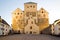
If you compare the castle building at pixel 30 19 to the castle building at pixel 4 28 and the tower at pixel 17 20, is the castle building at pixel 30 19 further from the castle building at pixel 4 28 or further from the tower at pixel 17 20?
the castle building at pixel 4 28

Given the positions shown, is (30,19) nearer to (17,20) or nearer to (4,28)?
(17,20)

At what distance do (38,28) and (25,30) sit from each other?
6377mm

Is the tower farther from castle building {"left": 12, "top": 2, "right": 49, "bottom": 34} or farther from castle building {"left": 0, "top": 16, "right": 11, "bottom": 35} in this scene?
castle building {"left": 0, "top": 16, "right": 11, "bottom": 35}

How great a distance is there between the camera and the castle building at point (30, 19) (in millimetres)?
96000

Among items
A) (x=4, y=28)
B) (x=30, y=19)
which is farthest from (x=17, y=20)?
(x=4, y=28)

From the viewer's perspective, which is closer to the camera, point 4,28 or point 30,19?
point 4,28

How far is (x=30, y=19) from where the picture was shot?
98.2 m

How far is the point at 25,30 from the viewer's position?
314 ft

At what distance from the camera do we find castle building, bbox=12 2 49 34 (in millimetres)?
96000

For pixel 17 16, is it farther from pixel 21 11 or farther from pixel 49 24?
pixel 49 24

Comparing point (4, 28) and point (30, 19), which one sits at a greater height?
point (30, 19)

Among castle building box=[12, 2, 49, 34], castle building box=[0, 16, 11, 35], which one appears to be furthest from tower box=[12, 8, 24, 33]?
castle building box=[0, 16, 11, 35]

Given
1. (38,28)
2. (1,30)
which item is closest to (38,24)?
(38,28)

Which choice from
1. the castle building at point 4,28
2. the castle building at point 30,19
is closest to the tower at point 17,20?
the castle building at point 30,19
